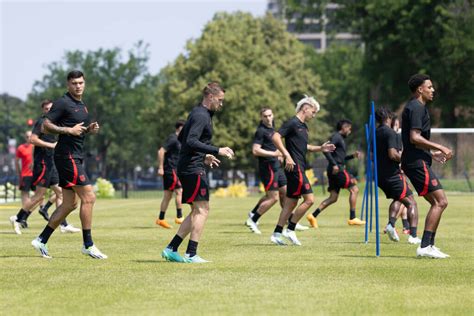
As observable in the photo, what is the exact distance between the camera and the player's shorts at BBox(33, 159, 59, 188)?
19375 mm

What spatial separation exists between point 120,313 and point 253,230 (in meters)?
11.0

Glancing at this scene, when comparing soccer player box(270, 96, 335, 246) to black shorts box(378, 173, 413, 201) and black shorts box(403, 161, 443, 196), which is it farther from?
black shorts box(403, 161, 443, 196)

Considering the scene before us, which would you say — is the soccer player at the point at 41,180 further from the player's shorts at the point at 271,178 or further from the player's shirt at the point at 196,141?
the player's shirt at the point at 196,141

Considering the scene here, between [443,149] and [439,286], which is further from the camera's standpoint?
[443,149]

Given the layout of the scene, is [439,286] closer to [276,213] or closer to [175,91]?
[276,213]

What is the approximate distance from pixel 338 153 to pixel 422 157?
28.1 feet

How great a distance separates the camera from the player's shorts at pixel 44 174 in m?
19.4

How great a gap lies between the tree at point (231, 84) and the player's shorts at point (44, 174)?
4918cm

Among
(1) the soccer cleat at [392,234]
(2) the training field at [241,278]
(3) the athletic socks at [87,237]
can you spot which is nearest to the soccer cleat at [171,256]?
(2) the training field at [241,278]

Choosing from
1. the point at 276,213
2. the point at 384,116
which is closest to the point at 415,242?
the point at 384,116

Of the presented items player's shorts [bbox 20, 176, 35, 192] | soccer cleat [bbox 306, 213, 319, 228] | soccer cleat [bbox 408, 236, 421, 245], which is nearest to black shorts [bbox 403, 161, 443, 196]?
soccer cleat [bbox 408, 236, 421, 245]

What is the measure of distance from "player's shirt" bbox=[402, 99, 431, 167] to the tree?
55583mm

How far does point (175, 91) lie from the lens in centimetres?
7131

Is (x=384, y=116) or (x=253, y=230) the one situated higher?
(x=384, y=116)
